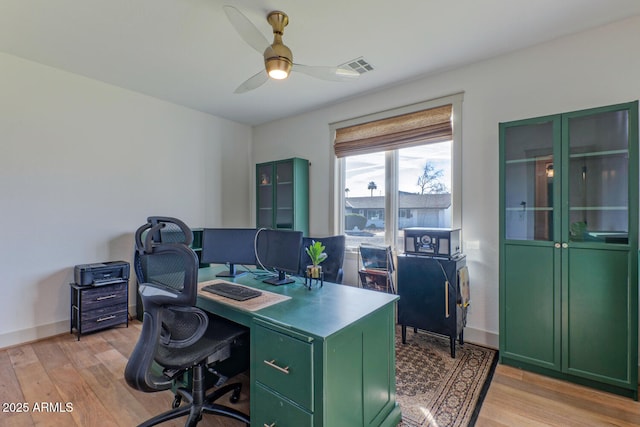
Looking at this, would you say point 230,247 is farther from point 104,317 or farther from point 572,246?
point 572,246

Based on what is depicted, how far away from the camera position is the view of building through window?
3271 mm

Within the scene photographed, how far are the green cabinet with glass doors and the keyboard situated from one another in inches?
83.5

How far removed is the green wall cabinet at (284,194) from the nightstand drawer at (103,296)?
204 cm

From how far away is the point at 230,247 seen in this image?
2498 mm

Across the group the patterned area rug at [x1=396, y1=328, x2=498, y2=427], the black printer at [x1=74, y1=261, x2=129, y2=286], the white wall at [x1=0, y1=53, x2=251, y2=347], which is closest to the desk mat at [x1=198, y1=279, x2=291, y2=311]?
the patterned area rug at [x1=396, y1=328, x2=498, y2=427]

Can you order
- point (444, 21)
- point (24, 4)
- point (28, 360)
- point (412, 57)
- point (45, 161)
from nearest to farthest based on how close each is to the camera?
point (24, 4) < point (444, 21) < point (28, 360) < point (412, 57) < point (45, 161)

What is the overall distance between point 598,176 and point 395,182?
183 centimetres

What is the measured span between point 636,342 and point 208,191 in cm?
479

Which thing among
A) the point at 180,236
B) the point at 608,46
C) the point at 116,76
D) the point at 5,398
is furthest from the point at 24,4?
the point at 608,46

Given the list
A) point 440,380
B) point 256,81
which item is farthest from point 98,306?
point 440,380

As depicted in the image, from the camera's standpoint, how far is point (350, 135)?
386 centimetres

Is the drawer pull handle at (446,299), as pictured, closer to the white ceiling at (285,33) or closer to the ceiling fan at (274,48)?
the ceiling fan at (274,48)

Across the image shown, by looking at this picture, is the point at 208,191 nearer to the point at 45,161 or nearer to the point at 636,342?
the point at 45,161

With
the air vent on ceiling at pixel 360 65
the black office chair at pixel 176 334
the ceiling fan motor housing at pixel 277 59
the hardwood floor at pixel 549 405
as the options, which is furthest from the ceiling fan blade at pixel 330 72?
the hardwood floor at pixel 549 405
